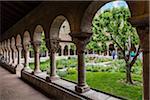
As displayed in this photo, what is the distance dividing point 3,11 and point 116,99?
5945mm

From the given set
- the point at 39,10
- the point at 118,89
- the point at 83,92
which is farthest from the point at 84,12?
the point at 118,89

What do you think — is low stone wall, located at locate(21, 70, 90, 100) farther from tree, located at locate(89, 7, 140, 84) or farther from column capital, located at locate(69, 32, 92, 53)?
tree, located at locate(89, 7, 140, 84)

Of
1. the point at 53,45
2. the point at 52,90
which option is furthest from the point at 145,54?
the point at 53,45

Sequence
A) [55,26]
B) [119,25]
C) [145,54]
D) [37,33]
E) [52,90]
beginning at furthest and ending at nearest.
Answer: [119,25] < [37,33] < [55,26] < [52,90] < [145,54]

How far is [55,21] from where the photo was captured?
5.74 meters

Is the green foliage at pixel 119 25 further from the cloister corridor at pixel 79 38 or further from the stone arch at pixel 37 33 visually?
the stone arch at pixel 37 33

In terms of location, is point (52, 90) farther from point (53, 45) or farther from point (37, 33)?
point (37, 33)

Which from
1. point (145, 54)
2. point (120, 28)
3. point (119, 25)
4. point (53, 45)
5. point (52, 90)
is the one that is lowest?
point (52, 90)

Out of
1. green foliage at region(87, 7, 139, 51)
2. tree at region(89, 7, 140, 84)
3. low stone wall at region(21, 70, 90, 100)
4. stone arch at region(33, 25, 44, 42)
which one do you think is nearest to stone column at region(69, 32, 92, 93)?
low stone wall at region(21, 70, 90, 100)

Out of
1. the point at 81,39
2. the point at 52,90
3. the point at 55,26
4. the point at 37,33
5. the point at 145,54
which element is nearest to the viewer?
the point at 145,54

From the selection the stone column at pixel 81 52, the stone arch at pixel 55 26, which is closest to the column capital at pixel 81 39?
the stone column at pixel 81 52

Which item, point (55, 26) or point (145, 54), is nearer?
point (145, 54)

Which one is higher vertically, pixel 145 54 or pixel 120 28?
pixel 120 28

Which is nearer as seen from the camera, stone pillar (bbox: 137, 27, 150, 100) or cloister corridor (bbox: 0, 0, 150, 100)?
stone pillar (bbox: 137, 27, 150, 100)
